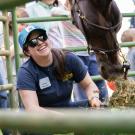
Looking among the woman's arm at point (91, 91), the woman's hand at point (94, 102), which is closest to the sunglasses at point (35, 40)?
the woman's arm at point (91, 91)

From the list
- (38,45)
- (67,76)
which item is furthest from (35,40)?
(67,76)

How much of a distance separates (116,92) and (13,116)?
2.50m

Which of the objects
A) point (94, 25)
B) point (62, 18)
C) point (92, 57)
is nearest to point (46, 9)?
point (62, 18)

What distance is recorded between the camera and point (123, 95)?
2.89 metres

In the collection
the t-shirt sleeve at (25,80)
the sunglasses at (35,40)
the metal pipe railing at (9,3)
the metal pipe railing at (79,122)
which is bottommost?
the t-shirt sleeve at (25,80)

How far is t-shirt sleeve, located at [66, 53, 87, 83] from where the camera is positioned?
10.3ft

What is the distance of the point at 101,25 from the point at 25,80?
646mm

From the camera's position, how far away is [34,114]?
0.43m

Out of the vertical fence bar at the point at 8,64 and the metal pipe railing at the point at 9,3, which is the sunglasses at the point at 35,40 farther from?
the metal pipe railing at the point at 9,3

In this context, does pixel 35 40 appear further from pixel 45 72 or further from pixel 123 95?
pixel 123 95

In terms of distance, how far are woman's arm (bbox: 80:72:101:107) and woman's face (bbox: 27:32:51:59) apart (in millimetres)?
350

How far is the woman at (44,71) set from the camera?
3.07 m

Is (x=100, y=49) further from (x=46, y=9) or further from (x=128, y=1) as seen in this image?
(x=128, y=1)

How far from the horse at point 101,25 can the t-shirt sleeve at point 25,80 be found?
17.4 inches
